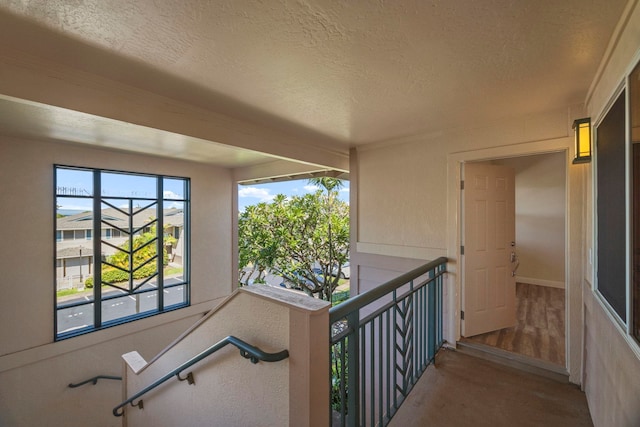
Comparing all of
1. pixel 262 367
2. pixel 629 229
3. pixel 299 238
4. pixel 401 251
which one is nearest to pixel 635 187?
pixel 629 229

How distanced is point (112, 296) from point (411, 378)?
407cm

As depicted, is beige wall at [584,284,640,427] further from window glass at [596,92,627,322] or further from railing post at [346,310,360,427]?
railing post at [346,310,360,427]

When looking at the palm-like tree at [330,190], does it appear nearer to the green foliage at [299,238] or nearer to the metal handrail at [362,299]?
the green foliage at [299,238]

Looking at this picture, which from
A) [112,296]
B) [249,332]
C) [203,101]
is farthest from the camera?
[112,296]

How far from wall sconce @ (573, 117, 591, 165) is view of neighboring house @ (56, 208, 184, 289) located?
5.09 metres

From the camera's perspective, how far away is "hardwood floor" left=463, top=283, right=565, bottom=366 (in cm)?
251

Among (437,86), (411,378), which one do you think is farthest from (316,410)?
(437,86)

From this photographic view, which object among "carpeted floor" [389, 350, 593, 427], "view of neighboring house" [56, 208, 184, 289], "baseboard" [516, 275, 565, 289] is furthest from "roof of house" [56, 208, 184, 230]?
"baseboard" [516, 275, 565, 289]

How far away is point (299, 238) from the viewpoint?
286 inches

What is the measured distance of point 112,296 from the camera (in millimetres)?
3832

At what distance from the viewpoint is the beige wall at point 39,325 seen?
9.84 ft

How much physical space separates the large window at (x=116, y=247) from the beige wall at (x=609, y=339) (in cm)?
493

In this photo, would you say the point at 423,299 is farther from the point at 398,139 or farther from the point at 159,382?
the point at 159,382

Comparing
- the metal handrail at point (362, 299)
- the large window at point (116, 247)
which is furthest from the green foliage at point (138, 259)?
the metal handrail at point (362, 299)
